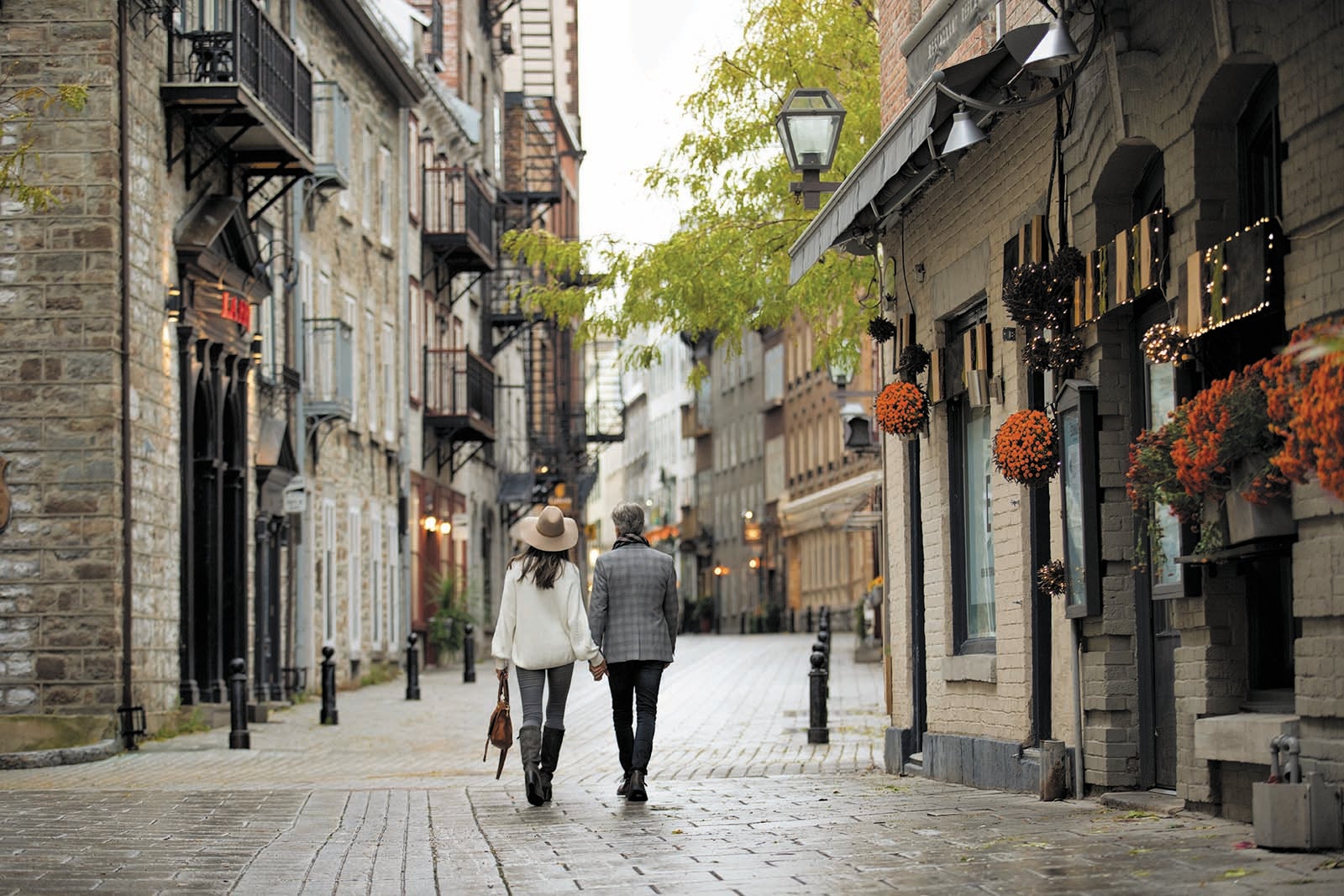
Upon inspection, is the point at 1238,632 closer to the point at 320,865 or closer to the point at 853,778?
the point at 320,865

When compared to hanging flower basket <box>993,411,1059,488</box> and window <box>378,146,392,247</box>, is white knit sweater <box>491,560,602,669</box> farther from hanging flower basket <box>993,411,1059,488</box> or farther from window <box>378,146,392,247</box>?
window <box>378,146,392,247</box>

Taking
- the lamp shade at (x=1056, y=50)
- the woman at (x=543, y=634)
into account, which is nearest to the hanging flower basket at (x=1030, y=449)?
the lamp shade at (x=1056, y=50)

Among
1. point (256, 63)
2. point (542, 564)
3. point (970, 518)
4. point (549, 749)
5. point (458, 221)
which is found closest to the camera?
point (549, 749)

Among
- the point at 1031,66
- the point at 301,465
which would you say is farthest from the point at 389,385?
the point at 1031,66

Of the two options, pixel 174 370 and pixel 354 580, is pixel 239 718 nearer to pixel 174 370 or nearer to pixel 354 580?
pixel 174 370

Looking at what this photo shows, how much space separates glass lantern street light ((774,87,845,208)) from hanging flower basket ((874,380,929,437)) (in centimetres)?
319

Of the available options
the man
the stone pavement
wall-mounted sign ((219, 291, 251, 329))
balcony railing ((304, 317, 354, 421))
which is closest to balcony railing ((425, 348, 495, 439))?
balcony railing ((304, 317, 354, 421))

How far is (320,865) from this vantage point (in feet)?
30.1

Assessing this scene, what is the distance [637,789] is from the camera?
11914mm

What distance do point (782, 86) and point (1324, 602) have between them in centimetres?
1519

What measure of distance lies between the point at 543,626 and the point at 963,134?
146 inches

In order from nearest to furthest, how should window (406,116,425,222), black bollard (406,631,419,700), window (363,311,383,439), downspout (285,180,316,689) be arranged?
downspout (285,180,316,689) → black bollard (406,631,419,700) → window (363,311,383,439) → window (406,116,425,222)

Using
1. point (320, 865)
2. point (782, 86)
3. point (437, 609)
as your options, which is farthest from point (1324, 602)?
point (437, 609)

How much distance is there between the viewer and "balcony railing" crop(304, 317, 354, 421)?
28391 mm
